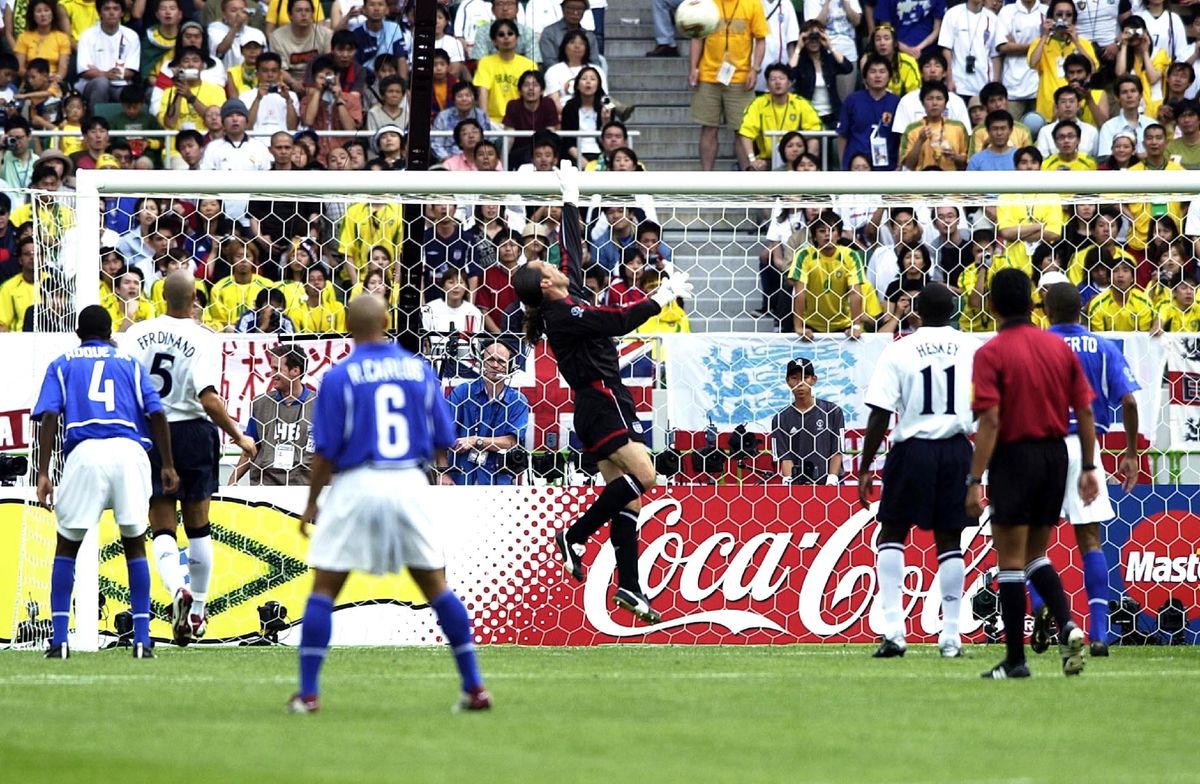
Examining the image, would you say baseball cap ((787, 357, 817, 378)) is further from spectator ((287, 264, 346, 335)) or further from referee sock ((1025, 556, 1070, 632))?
referee sock ((1025, 556, 1070, 632))

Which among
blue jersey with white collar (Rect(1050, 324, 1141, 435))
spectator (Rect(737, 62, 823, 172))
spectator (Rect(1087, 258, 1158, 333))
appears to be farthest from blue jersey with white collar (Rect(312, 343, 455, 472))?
spectator (Rect(737, 62, 823, 172))

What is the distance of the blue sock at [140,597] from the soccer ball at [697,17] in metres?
8.72

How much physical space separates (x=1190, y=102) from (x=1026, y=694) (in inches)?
494

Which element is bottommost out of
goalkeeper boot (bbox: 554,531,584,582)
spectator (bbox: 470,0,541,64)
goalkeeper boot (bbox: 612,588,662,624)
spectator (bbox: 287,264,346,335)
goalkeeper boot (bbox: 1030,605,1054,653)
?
goalkeeper boot (bbox: 1030,605,1054,653)

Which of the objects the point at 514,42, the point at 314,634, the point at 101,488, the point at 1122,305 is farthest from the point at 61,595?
the point at 514,42

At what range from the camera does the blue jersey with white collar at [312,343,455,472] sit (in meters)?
7.80

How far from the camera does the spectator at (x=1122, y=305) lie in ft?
48.4

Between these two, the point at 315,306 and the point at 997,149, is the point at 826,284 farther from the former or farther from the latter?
the point at 997,149

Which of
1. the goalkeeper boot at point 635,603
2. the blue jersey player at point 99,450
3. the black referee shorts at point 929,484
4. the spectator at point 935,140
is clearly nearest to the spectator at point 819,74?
the spectator at point 935,140

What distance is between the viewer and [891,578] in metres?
11.4

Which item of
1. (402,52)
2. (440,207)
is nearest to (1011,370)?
(440,207)

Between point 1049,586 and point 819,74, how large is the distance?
40.0 feet

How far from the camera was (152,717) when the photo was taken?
26.0 feet

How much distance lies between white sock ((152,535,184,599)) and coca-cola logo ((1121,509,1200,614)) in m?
6.81
